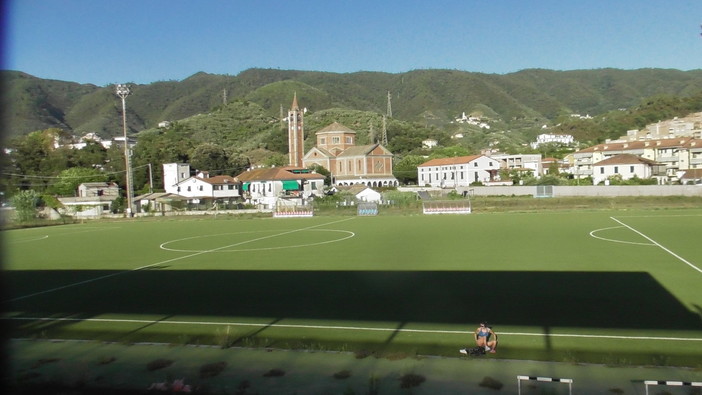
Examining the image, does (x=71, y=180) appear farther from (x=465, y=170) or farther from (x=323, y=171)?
(x=465, y=170)

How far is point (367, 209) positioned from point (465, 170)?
123 ft

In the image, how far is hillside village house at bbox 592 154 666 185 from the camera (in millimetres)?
71688

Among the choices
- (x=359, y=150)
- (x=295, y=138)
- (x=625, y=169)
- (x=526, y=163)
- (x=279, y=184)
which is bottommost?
(x=279, y=184)

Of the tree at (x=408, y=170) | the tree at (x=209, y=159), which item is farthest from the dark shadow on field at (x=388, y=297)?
the tree at (x=408, y=170)

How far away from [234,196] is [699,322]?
65.4 meters

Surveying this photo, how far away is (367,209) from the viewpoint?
162 ft

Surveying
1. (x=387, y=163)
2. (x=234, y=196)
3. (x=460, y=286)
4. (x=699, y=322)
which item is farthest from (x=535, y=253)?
(x=387, y=163)

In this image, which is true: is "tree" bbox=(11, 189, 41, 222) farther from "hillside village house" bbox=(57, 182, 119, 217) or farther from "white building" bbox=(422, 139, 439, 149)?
"white building" bbox=(422, 139, 439, 149)

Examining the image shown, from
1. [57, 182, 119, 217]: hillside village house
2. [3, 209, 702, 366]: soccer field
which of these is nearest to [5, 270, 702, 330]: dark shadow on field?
[3, 209, 702, 366]: soccer field

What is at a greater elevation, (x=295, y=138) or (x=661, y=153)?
(x=295, y=138)

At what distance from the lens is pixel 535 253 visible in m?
22.2

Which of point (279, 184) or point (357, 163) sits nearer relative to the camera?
point (279, 184)

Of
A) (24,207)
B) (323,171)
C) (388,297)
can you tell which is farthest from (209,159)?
(388,297)

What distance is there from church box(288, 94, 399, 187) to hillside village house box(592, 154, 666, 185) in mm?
32201
